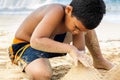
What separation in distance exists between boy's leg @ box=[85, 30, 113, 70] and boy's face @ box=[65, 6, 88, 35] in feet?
2.09

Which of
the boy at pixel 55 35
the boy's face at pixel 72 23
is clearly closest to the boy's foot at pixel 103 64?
the boy at pixel 55 35

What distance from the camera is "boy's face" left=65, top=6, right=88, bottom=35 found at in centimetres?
252

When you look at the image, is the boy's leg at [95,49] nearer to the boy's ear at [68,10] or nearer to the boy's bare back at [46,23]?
the boy's bare back at [46,23]

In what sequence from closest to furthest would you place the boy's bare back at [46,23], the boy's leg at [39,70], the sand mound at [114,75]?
the sand mound at [114,75], the boy's bare back at [46,23], the boy's leg at [39,70]

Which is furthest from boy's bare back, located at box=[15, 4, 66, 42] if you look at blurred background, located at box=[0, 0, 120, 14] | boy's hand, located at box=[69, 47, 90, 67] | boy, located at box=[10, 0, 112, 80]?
blurred background, located at box=[0, 0, 120, 14]

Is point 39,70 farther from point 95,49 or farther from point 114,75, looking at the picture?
point 95,49

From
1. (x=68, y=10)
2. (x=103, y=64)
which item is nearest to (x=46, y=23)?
(x=68, y=10)

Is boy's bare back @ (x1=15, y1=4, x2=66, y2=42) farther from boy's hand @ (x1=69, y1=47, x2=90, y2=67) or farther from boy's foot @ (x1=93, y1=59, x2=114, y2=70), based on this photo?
boy's foot @ (x1=93, y1=59, x2=114, y2=70)

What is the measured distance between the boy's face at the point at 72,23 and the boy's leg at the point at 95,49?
0.64m

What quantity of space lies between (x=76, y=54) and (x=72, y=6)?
0.48 meters

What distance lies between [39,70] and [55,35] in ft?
1.34

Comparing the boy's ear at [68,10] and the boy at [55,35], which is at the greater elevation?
the boy's ear at [68,10]

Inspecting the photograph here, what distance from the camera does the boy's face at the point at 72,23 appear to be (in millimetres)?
2515

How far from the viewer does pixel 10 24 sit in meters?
8.43
